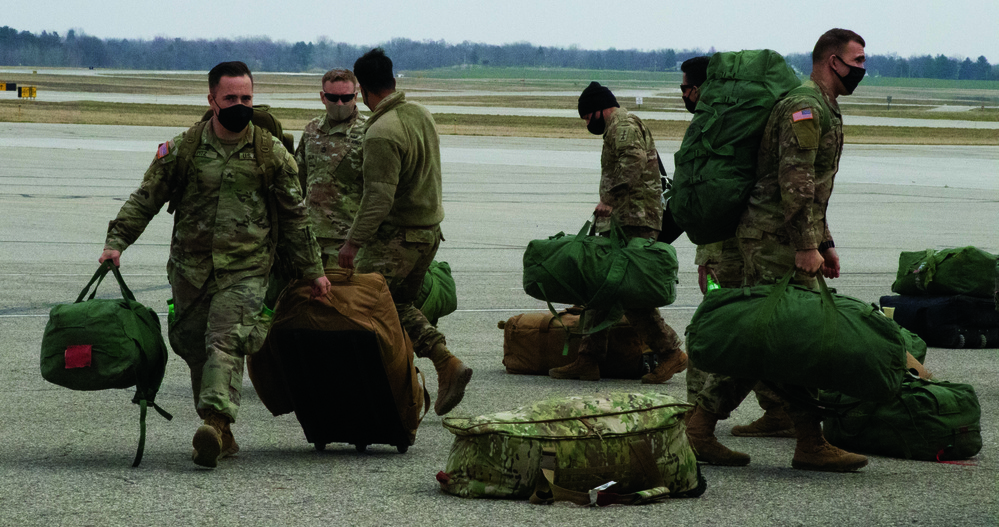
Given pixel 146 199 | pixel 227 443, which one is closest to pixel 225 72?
pixel 146 199

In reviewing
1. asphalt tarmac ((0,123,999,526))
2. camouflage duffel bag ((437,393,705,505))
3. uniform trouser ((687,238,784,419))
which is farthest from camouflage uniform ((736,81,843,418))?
camouflage duffel bag ((437,393,705,505))

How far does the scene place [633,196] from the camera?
8.05 metres

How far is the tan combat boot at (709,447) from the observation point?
556cm

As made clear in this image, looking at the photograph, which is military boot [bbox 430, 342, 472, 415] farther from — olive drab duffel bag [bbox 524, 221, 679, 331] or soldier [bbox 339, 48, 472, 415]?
olive drab duffel bag [bbox 524, 221, 679, 331]

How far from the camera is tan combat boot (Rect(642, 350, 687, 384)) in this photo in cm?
789

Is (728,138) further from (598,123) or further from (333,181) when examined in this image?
(333,181)

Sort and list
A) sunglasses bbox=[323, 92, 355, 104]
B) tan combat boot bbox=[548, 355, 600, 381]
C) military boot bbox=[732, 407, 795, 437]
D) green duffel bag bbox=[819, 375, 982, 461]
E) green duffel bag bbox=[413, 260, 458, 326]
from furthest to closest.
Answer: tan combat boot bbox=[548, 355, 600, 381] < green duffel bag bbox=[413, 260, 458, 326] < sunglasses bbox=[323, 92, 355, 104] < military boot bbox=[732, 407, 795, 437] < green duffel bag bbox=[819, 375, 982, 461]

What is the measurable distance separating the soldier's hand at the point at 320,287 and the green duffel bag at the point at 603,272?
7.97 feet

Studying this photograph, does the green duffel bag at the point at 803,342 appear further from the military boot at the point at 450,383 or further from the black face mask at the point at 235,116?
the black face mask at the point at 235,116

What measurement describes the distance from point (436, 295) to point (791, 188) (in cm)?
322

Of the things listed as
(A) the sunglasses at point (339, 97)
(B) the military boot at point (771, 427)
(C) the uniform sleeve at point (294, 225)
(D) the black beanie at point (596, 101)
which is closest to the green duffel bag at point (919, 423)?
(B) the military boot at point (771, 427)

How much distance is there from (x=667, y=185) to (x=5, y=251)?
880 centimetres

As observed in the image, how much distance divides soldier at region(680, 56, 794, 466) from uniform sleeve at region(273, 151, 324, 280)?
1.97 meters

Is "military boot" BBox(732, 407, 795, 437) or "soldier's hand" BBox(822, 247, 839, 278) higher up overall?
"soldier's hand" BBox(822, 247, 839, 278)
